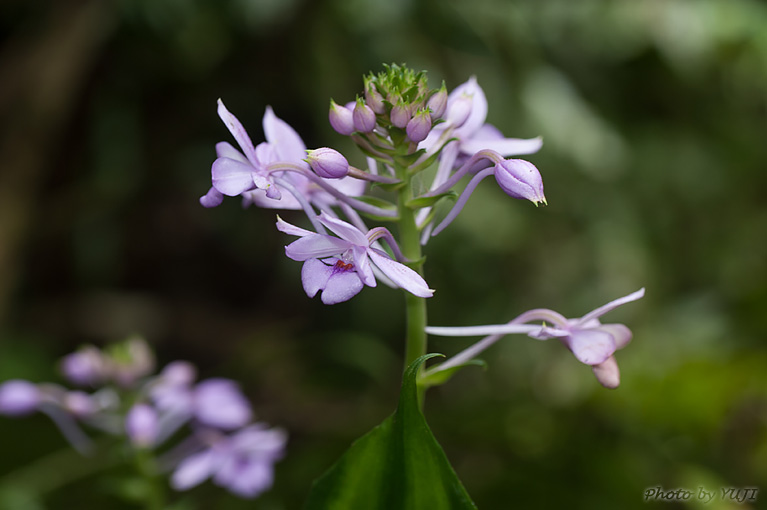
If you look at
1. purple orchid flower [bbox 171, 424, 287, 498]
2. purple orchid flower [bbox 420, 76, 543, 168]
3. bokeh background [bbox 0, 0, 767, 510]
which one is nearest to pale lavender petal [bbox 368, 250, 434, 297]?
purple orchid flower [bbox 420, 76, 543, 168]

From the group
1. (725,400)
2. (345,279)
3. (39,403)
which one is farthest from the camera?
(725,400)

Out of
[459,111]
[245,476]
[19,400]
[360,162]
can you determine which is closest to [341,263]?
[459,111]

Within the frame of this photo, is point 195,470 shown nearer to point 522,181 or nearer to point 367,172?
point 367,172

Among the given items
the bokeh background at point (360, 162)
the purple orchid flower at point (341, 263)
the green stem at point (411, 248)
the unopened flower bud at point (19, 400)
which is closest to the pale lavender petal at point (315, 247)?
the purple orchid flower at point (341, 263)

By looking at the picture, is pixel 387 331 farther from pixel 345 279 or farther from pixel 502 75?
pixel 345 279

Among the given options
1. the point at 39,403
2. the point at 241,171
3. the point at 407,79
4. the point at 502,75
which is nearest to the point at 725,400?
the point at 407,79

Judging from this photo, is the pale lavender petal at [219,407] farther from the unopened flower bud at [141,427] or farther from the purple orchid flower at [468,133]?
the purple orchid flower at [468,133]
